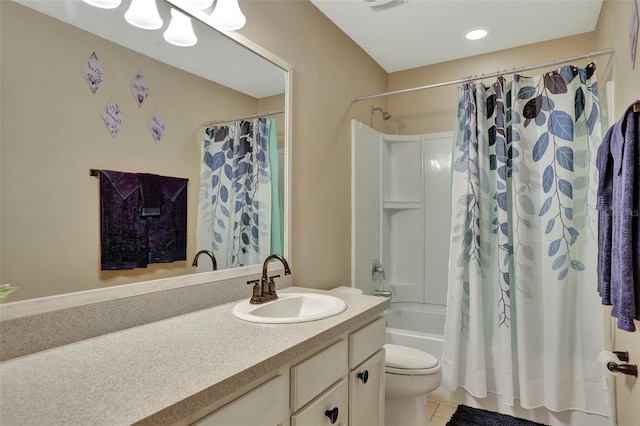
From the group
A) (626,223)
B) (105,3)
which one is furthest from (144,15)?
(626,223)

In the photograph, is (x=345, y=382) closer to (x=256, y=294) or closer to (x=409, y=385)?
(x=256, y=294)

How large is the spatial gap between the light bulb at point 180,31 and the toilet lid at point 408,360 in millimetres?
→ 1793

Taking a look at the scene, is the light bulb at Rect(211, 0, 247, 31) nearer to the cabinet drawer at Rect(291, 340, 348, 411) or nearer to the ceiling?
the ceiling

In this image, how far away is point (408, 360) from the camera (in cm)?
196

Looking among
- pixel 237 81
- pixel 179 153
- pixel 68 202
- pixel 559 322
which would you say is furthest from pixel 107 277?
pixel 559 322

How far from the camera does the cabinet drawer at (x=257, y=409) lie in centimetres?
81

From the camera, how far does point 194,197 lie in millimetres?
1430

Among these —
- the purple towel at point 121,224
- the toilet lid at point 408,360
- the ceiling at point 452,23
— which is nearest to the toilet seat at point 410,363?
the toilet lid at point 408,360

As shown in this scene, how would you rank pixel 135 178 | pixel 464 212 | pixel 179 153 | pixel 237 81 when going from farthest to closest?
pixel 464 212
pixel 237 81
pixel 179 153
pixel 135 178

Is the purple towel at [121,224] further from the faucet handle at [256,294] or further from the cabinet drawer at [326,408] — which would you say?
the cabinet drawer at [326,408]

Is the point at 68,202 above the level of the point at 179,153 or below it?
below

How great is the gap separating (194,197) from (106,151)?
1.20 feet

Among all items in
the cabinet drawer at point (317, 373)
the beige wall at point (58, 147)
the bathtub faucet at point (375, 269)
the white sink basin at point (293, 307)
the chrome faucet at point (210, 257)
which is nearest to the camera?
the beige wall at point (58, 147)

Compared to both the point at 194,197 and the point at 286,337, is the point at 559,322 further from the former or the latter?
the point at 194,197
